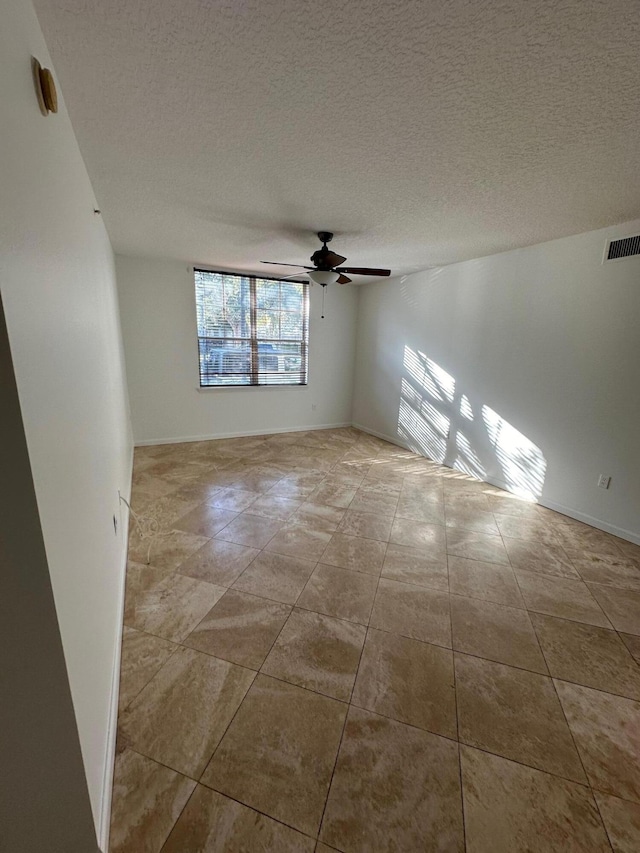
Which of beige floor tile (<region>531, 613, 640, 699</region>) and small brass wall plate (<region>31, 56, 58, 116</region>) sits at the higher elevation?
small brass wall plate (<region>31, 56, 58, 116</region>)

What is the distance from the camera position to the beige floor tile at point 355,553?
2217 millimetres

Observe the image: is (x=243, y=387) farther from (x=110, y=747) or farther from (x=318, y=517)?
(x=110, y=747)

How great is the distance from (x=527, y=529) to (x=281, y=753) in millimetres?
2469

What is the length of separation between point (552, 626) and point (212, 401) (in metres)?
4.38

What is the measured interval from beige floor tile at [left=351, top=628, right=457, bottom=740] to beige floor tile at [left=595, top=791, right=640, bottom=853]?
454 mm

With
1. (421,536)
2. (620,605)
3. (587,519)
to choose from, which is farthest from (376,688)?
(587,519)

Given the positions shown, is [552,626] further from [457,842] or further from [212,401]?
[212,401]

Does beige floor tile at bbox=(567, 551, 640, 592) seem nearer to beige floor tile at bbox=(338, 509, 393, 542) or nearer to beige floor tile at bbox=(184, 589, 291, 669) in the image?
beige floor tile at bbox=(338, 509, 393, 542)

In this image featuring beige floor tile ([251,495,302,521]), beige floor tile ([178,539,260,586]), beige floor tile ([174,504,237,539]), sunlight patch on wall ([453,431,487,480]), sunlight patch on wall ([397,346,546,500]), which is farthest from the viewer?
sunlight patch on wall ([453,431,487,480])

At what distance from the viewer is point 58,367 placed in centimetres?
95

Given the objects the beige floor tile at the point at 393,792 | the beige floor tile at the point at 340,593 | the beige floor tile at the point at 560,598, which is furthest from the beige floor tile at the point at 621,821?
the beige floor tile at the point at 340,593

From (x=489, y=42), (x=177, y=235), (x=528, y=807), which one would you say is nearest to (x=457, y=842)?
(x=528, y=807)

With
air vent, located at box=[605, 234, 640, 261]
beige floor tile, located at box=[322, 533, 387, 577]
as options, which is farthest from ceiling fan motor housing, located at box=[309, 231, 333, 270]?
beige floor tile, located at box=[322, 533, 387, 577]

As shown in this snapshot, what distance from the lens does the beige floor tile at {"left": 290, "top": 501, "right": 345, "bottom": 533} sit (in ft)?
8.82
